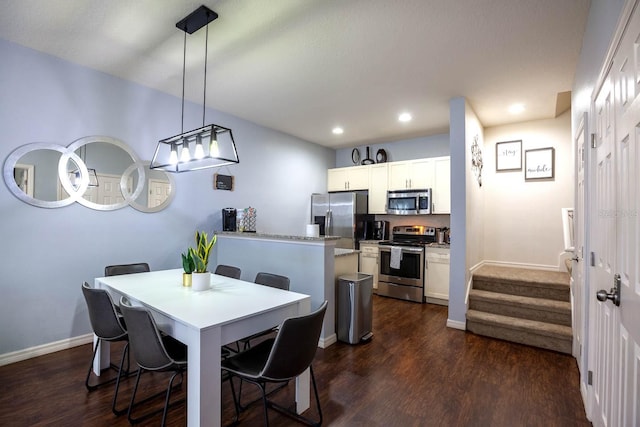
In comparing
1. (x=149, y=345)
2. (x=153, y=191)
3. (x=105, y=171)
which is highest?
(x=105, y=171)

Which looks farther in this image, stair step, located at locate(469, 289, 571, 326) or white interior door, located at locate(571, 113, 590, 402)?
stair step, located at locate(469, 289, 571, 326)

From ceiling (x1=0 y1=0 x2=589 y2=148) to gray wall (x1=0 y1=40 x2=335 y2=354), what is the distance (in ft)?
0.74

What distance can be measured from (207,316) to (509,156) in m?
4.85

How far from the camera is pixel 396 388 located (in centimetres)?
242

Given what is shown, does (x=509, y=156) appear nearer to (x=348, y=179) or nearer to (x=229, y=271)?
(x=348, y=179)

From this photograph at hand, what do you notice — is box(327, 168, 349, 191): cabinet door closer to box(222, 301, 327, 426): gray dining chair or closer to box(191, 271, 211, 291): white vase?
box(191, 271, 211, 291): white vase

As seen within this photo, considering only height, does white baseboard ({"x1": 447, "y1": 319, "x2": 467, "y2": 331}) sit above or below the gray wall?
below

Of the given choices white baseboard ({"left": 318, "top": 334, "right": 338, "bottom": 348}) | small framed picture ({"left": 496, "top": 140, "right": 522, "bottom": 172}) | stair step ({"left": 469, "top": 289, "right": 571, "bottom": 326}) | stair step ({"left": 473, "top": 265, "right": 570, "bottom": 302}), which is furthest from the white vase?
small framed picture ({"left": 496, "top": 140, "right": 522, "bottom": 172})

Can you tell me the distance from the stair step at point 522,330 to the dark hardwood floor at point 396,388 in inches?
4.7

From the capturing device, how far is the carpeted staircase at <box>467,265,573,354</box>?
322 cm

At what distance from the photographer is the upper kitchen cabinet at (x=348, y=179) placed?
19.5 ft

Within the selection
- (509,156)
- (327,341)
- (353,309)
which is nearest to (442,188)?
(509,156)

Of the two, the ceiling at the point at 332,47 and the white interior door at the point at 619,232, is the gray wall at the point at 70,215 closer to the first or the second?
the ceiling at the point at 332,47

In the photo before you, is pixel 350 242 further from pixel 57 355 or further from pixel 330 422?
pixel 57 355
